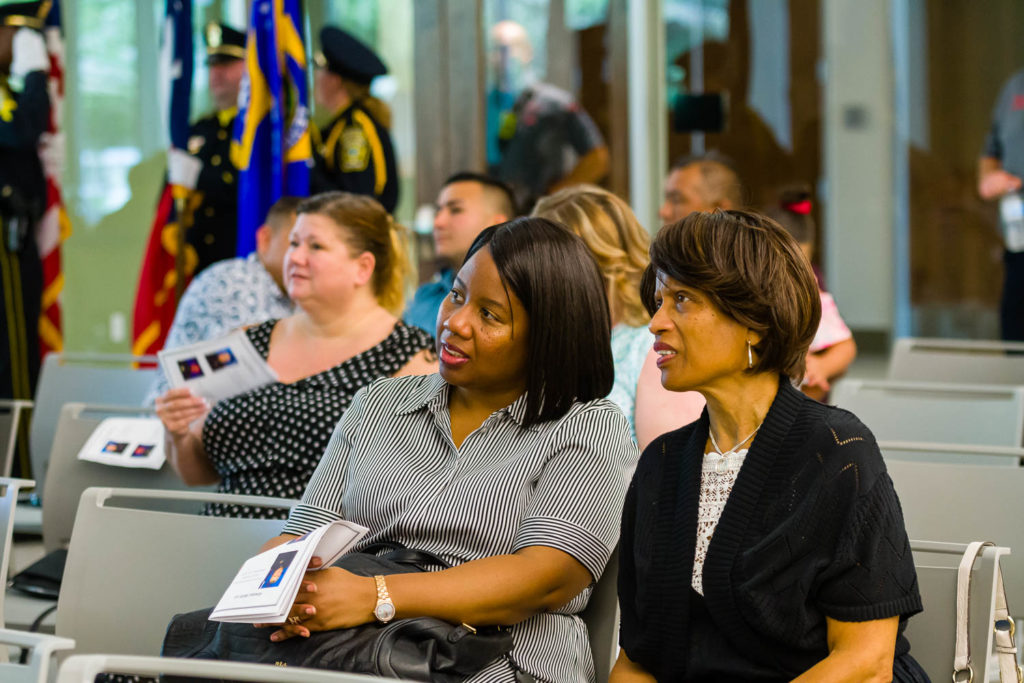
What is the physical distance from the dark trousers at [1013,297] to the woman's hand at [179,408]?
13.3ft

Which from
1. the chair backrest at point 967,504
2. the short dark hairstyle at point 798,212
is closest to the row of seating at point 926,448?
the chair backrest at point 967,504

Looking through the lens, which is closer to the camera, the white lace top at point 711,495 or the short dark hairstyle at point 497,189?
the white lace top at point 711,495

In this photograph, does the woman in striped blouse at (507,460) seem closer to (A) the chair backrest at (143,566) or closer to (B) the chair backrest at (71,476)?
(A) the chair backrest at (143,566)

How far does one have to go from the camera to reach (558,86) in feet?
22.9

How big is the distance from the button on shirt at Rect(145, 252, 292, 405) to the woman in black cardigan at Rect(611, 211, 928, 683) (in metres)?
2.55

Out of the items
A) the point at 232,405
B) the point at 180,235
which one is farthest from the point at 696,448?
the point at 180,235

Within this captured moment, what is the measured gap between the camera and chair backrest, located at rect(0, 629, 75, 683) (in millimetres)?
1363

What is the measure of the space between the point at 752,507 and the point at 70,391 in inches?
112

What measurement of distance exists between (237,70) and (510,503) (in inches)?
158

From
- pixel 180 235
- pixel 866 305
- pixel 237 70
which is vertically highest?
pixel 237 70

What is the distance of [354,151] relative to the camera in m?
5.11

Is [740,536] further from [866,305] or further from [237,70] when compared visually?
[866,305]

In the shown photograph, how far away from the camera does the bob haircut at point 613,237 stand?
10.1 ft

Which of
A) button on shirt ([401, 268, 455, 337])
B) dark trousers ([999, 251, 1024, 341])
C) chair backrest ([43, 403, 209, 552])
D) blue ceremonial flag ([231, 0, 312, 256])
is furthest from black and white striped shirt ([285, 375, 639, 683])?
dark trousers ([999, 251, 1024, 341])
